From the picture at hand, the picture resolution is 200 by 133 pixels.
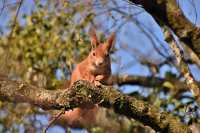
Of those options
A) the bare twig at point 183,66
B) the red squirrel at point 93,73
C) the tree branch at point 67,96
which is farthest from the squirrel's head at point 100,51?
the tree branch at point 67,96

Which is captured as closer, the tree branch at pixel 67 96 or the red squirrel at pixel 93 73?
the tree branch at pixel 67 96

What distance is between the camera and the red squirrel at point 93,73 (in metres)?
6.36

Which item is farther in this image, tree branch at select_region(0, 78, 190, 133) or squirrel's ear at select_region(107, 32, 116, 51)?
squirrel's ear at select_region(107, 32, 116, 51)

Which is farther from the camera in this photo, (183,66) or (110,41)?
(110,41)

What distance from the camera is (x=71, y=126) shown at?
637 cm

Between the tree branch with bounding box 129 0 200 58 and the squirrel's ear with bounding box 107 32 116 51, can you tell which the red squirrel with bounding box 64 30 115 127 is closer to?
the squirrel's ear with bounding box 107 32 116 51

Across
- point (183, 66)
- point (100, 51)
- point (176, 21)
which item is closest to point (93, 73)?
point (100, 51)

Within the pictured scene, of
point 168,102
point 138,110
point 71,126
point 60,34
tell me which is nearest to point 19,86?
point 138,110

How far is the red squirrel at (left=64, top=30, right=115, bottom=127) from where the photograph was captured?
20.9 feet

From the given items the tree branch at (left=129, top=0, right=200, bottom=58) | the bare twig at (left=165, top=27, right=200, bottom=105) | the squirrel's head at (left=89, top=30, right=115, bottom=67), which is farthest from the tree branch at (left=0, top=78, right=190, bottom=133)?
the squirrel's head at (left=89, top=30, right=115, bottom=67)

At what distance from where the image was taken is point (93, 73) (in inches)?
256

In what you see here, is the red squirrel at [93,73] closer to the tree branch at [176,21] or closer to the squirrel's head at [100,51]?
the squirrel's head at [100,51]

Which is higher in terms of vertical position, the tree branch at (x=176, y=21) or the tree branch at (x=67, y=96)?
the tree branch at (x=176, y=21)

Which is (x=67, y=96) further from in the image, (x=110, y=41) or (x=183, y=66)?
(x=110, y=41)
